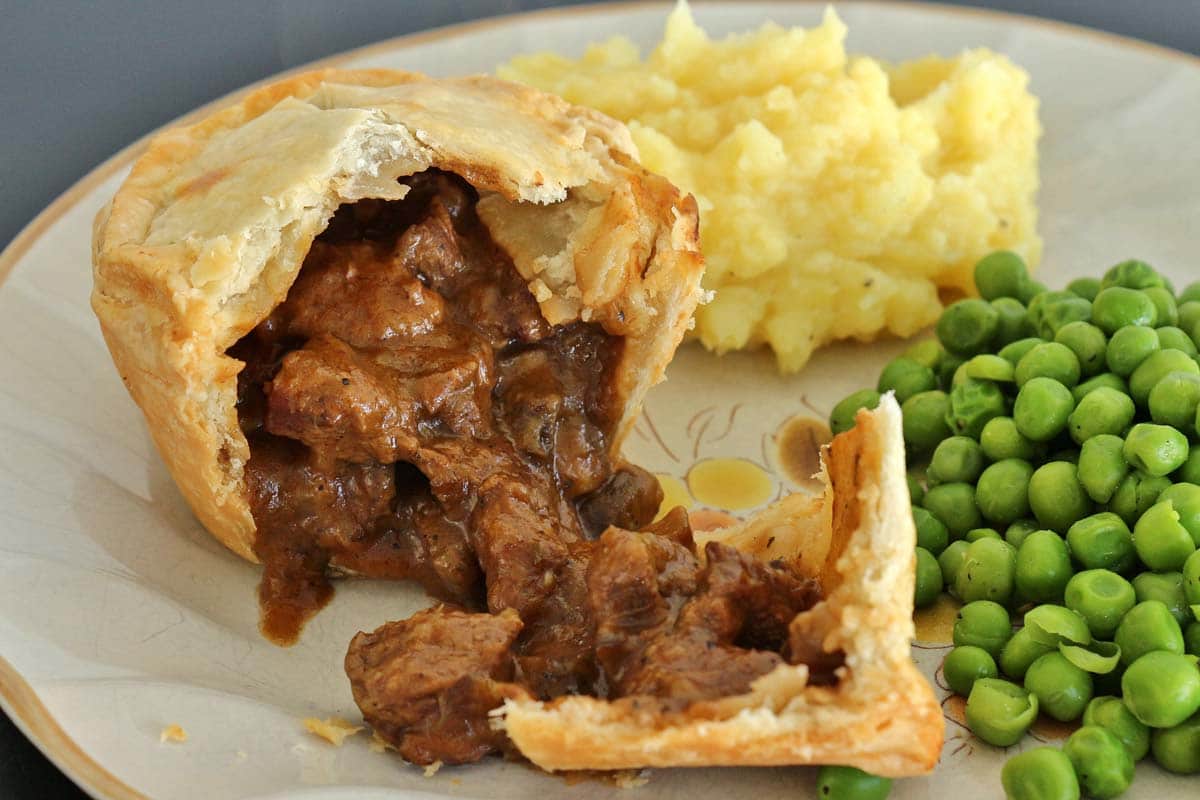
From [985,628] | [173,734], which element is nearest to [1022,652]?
[985,628]

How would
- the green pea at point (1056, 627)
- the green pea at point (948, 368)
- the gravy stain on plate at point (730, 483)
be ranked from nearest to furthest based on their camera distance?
the green pea at point (1056, 627)
the gravy stain on plate at point (730, 483)
the green pea at point (948, 368)

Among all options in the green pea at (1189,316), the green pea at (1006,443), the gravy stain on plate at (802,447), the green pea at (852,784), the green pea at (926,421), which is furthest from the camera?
the gravy stain on plate at (802,447)

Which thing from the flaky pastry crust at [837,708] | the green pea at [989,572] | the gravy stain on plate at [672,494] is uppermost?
the flaky pastry crust at [837,708]

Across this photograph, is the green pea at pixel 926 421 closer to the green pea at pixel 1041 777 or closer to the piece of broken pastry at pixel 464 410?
the piece of broken pastry at pixel 464 410

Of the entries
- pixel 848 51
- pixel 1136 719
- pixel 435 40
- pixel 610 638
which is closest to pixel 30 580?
pixel 610 638

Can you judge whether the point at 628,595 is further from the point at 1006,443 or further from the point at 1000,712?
the point at 1006,443

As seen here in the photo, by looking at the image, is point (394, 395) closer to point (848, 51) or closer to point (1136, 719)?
point (1136, 719)

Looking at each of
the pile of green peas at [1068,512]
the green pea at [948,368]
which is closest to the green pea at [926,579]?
the pile of green peas at [1068,512]
